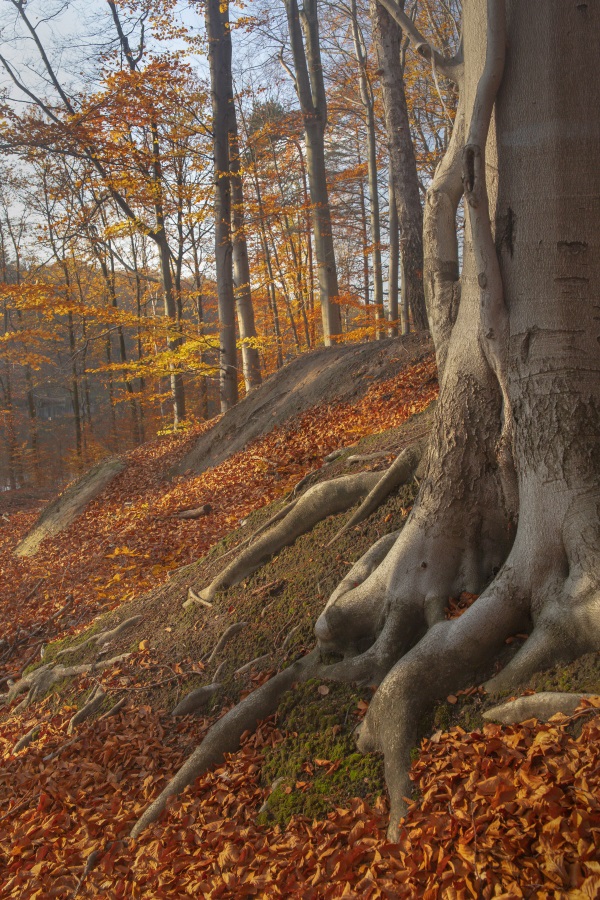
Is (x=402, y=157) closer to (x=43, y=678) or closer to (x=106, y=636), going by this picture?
(x=106, y=636)

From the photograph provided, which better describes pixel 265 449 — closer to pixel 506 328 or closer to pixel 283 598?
pixel 283 598

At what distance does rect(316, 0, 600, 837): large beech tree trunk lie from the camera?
3.29 metres

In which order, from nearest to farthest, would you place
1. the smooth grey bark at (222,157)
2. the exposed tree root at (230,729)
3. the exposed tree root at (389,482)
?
the exposed tree root at (230,729) < the exposed tree root at (389,482) < the smooth grey bark at (222,157)

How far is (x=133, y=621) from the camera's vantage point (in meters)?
6.24

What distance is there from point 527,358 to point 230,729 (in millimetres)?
2929

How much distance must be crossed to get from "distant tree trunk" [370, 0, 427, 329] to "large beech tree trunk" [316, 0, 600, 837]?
7.58 m

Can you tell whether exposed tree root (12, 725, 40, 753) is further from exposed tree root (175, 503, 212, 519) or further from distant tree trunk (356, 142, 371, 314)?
distant tree trunk (356, 142, 371, 314)

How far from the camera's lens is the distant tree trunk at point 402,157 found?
36.1 feet

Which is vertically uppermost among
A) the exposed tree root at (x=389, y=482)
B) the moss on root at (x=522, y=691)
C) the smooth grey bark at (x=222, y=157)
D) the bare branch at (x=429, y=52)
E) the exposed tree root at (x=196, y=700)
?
the smooth grey bark at (x=222, y=157)

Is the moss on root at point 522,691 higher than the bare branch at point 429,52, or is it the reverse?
the bare branch at point 429,52

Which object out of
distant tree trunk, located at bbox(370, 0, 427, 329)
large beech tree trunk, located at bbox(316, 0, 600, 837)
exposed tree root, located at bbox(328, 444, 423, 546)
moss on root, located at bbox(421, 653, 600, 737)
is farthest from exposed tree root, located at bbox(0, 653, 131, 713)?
distant tree trunk, located at bbox(370, 0, 427, 329)

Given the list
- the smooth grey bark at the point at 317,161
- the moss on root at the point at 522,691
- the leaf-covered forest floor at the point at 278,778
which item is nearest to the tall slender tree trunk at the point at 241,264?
the smooth grey bark at the point at 317,161

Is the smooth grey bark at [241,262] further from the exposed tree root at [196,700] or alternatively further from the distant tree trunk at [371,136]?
the exposed tree root at [196,700]

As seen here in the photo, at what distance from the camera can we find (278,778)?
3.55 metres
